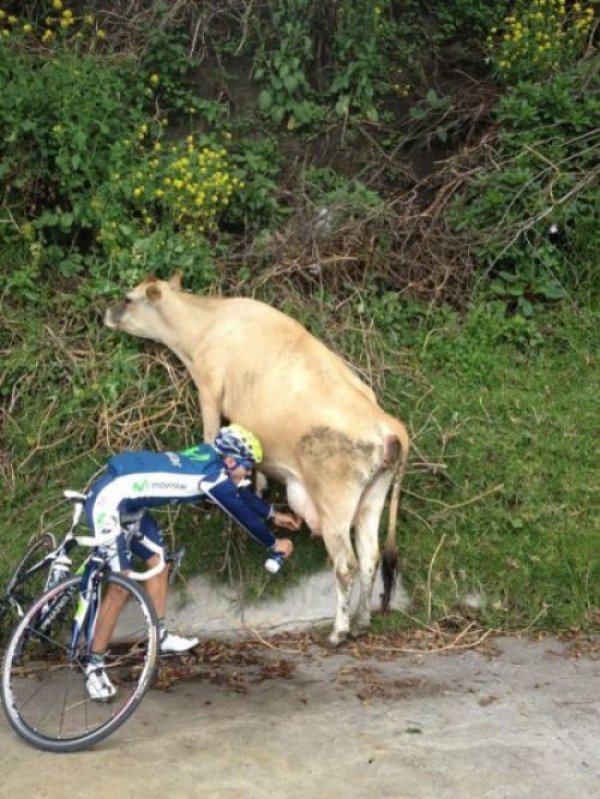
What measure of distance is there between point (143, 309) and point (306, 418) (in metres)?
1.67

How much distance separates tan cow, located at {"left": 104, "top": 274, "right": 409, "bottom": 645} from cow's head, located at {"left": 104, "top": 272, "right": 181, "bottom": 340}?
4 cm

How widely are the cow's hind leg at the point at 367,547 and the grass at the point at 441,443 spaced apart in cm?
26

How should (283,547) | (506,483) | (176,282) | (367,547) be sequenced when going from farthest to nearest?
(176,282)
(506,483)
(367,547)
(283,547)

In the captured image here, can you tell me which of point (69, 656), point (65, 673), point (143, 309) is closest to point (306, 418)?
point (143, 309)

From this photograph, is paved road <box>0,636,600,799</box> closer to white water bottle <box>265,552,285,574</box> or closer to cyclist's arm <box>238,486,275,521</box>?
white water bottle <box>265,552,285,574</box>

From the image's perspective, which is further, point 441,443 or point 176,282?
point 176,282

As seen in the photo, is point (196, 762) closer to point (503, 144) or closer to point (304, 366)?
point (304, 366)

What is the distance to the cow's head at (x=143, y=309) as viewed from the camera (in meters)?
6.54

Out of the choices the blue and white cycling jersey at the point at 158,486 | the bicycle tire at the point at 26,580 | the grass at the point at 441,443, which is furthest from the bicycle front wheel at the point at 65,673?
the grass at the point at 441,443

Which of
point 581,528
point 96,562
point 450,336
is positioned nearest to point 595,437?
point 581,528

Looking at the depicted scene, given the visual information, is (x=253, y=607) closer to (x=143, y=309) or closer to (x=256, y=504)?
(x=256, y=504)

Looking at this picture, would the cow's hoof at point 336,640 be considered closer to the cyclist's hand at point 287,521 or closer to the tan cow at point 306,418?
the tan cow at point 306,418

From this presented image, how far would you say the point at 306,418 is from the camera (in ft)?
18.2

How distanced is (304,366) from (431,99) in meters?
3.91
